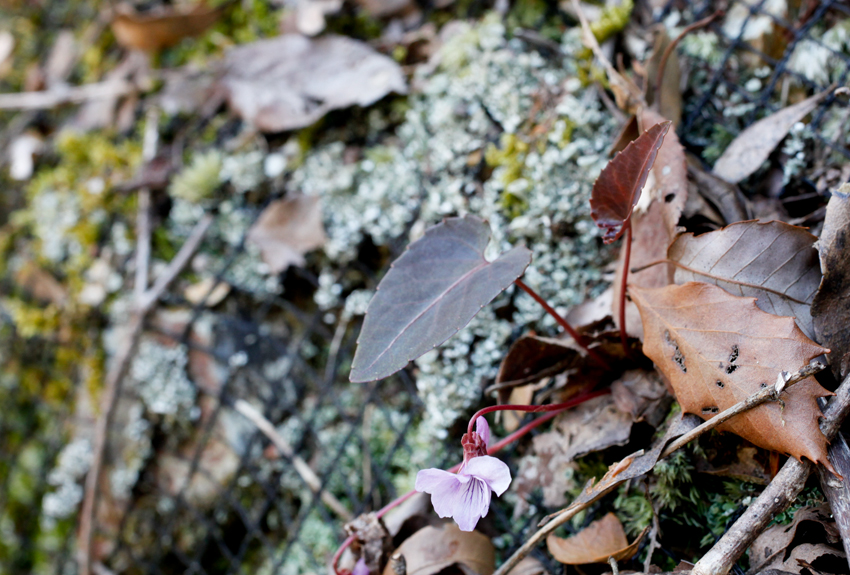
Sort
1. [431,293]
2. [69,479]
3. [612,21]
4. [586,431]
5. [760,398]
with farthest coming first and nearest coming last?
A: [69,479]
[612,21]
[586,431]
[431,293]
[760,398]

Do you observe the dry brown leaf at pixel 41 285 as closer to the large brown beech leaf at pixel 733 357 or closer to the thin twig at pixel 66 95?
the thin twig at pixel 66 95

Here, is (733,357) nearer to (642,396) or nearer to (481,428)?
(642,396)

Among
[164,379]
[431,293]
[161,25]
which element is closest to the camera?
[431,293]

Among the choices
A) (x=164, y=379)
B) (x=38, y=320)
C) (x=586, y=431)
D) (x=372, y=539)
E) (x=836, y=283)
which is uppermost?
(x=836, y=283)

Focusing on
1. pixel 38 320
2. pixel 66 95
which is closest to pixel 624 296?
pixel 38 320

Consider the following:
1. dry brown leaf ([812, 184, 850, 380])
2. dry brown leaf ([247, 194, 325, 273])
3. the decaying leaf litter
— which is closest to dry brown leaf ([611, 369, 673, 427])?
the decaying leaf litter

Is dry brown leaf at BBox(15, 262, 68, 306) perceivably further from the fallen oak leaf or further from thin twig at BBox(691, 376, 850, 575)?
thin twig at BBox(691, 376, 850, 575)


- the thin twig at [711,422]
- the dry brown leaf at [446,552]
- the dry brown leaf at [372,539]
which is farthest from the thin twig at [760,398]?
the dry brown leaf at [372,539]

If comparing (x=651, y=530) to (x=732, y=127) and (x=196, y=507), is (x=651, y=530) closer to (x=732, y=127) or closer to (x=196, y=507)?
(x=732, y=127)
